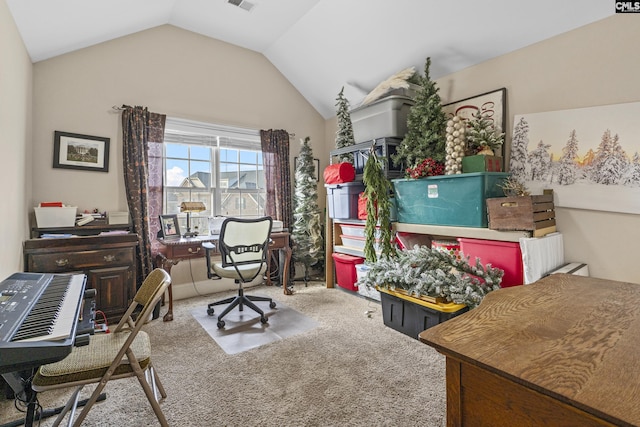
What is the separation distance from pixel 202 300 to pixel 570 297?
3.46 m

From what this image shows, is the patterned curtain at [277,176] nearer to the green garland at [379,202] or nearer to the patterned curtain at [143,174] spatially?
the patterned curtain at [143,174]

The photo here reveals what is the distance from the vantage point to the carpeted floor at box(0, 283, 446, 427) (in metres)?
1.65

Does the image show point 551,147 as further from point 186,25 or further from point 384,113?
point 186,25

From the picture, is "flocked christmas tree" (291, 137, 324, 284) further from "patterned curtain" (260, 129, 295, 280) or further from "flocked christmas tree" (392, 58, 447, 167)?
"flocked christmas tree" (392, 58, 447, 167)

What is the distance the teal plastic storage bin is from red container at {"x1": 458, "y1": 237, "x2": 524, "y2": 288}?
170mm

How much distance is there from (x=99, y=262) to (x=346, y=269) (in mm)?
2490

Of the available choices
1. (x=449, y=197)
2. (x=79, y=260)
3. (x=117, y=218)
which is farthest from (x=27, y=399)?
(x=449, y=197)

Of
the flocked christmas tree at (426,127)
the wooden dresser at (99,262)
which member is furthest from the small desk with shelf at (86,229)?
the flocked christmas tree at (426,127)

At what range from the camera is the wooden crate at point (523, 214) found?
2180 mm

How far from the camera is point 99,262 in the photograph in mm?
2805

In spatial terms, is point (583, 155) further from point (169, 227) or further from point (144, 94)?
point (144, 94)


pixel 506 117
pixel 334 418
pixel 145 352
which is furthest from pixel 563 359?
pixel 506 117

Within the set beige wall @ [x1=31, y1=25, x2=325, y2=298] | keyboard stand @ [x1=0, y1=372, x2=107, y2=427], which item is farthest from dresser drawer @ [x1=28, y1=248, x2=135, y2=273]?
keyboard stand @ [x1=0, y1=372, x2=107, y2=427]

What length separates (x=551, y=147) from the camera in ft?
8.19
